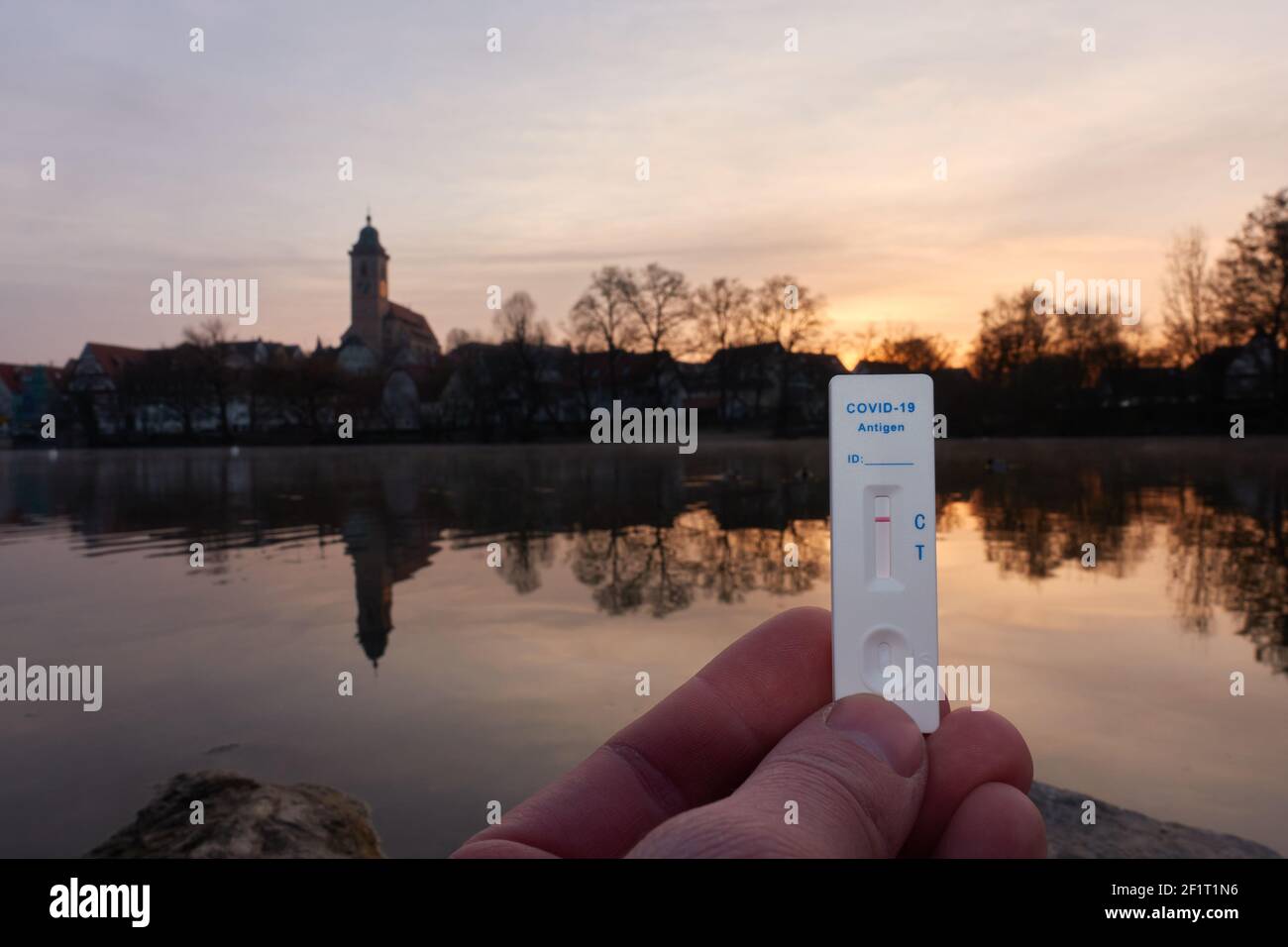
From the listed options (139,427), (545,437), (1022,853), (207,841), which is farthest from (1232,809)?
(139,427)

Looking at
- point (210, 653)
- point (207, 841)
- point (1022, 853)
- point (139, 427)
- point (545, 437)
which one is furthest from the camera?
point (139, 427)

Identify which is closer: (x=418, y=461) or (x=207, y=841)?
(x=207, y=841)

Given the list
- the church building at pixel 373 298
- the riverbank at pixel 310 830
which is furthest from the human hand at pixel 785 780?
the church building at pixel 373 298

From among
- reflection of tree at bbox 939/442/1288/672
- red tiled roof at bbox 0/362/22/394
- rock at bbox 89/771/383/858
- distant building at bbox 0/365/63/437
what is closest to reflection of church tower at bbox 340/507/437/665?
rock at bbox 89/771/383/858

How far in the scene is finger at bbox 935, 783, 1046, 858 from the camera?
154 cm

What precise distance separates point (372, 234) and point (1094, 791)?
196 meters

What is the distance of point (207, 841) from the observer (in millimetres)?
5785

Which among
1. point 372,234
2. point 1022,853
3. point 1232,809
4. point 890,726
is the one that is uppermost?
point 372,234

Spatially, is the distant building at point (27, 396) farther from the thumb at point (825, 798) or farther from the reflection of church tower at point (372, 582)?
the thumb at point (825, 798)

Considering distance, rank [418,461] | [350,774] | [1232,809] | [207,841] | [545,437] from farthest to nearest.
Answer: [545,437]
[418,461]
[350,774]
[1232,809]
[207,841]

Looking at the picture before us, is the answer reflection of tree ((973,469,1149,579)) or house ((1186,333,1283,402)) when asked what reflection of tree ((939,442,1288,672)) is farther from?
house ((1186,333,1283,402))

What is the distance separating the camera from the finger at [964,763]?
5.31ft

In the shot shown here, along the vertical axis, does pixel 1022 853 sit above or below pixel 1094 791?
above

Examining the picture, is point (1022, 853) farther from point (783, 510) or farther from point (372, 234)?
point (372, 234)
